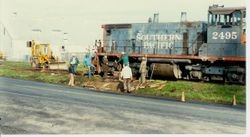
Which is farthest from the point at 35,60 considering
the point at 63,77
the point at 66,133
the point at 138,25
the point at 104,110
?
the point at 66,133

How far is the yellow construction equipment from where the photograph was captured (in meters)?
40.0

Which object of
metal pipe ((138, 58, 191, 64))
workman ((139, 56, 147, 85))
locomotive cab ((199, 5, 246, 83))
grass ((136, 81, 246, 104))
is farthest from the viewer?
metal pipe ((138, 58, 191, 64))

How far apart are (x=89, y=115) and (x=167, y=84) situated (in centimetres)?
1142

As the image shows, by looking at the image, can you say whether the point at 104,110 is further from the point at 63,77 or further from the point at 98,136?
the point at 63,77

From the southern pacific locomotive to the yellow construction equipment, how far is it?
10601 mm

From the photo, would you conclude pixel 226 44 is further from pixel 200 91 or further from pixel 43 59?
pixel 43 59

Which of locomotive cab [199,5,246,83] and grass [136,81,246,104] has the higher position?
locomotive cab [199,5,246,83]

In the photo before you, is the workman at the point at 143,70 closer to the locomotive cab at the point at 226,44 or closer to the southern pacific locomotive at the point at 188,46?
the southern pacific locomotive at the point at 188,46

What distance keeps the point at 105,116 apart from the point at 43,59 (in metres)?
29.7

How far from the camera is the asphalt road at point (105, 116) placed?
1130 centimetres

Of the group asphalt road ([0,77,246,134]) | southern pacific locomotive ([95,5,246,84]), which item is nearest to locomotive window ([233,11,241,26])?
southern pacific locomotive ([95,5,246,84])

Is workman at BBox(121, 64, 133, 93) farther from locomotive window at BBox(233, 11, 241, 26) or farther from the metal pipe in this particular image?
locomotive window at BBox(233, 11, 241, 26)

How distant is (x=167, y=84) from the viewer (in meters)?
24.0

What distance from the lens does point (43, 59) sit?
137 feet
